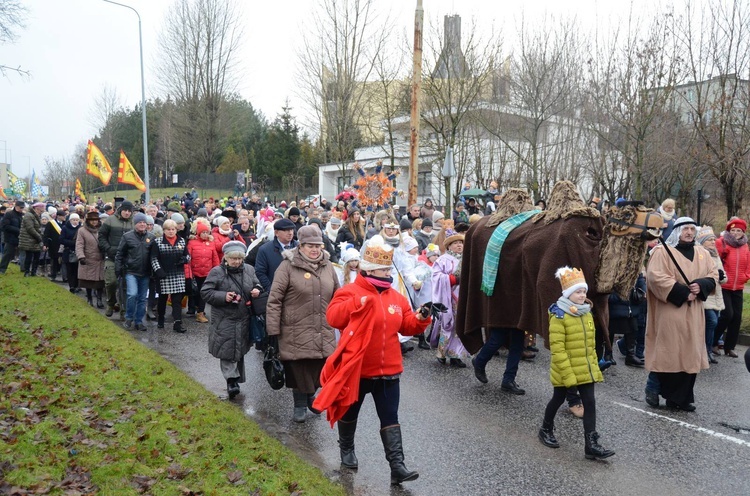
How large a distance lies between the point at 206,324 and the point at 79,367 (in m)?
4.29

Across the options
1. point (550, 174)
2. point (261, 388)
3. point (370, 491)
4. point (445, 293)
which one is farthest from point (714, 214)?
point (370, 491)

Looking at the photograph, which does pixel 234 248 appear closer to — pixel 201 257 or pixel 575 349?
pixel 575 349

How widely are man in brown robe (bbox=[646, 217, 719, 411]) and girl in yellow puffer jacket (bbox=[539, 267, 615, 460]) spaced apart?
60.8 inches

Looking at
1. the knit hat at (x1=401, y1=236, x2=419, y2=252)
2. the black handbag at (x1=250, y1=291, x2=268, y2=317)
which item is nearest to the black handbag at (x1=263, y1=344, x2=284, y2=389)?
the black handbag at (x1=250, y1=291, x2=268, y2=317)

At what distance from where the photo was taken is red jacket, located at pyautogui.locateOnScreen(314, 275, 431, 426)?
17.3ft

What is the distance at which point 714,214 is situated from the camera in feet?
84.1

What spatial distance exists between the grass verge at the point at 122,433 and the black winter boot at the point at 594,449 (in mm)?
2273

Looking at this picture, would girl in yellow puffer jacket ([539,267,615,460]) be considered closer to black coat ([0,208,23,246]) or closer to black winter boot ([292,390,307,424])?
black winter boot ([292,390,307,424])

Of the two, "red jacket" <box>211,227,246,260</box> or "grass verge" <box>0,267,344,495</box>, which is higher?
"red jacket" <box>211,227,246,260</box>

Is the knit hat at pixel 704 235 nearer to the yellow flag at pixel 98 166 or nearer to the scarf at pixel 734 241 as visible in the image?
the scarf at pixel 734 241

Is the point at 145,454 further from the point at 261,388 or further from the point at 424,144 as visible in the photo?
the point at 424,144

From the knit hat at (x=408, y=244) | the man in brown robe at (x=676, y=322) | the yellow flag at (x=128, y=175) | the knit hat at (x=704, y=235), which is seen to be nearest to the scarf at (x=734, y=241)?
the knit hat at (x=704, y=235)

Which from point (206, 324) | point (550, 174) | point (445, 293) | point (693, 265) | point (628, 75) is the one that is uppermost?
point (628, 75)

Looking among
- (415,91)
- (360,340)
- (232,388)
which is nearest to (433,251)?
(232,388)
